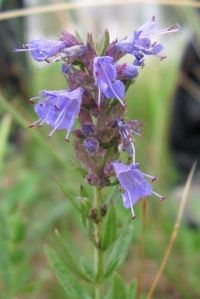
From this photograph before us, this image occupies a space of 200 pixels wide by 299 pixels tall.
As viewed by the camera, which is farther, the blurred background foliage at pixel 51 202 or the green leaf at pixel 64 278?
the blurred background foliage at pixel 51 202

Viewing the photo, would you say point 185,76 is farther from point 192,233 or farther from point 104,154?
point 104,154

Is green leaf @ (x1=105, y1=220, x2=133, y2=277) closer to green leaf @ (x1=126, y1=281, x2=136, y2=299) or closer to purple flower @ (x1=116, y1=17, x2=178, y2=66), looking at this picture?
green leaf @ (x1=126, y1=281, x2=136, y2=299)

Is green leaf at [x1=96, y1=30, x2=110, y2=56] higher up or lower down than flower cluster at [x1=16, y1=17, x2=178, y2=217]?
higher up

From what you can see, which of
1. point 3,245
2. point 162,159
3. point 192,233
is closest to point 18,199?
point 3,245

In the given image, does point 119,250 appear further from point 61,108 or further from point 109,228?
point 61,108

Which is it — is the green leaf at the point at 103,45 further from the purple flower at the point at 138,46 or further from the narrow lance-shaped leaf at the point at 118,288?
the narrow lance-shaped leaf at the point at 118,288

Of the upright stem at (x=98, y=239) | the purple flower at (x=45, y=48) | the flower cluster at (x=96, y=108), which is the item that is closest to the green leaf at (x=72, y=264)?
the upright stem at (x=98, y=239)

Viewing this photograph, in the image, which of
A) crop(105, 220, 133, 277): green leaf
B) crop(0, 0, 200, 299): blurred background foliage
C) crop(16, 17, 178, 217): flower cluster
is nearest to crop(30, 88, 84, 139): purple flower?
crop(16, 17, 178, 217): flower cluster

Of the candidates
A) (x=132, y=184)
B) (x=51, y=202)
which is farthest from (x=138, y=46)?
(x=51, y=202)

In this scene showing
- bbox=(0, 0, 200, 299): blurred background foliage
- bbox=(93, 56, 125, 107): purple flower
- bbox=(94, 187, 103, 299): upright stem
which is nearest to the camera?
bbox=(93, 56, 125, 107): purple flower
